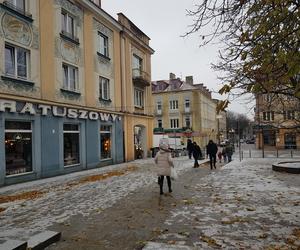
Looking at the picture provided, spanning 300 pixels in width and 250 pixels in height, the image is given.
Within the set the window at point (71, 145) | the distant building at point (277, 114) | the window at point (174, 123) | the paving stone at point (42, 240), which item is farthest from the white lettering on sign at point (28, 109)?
the window at point (174, 123)

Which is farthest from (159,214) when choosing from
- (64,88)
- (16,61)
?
(64,88)

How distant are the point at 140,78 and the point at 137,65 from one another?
191cm

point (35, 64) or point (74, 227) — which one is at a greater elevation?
point (35, 64)

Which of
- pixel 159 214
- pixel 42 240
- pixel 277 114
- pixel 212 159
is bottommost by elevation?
pixel 159 214

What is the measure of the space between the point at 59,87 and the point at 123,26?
9.40m

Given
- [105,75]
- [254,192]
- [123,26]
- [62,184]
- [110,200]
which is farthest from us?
[123,26]

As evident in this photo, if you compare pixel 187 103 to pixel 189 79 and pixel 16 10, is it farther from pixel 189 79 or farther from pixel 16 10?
pixel 16 10

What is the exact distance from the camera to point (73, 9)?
18.1 metres

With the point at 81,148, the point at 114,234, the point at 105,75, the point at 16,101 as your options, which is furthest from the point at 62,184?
the point at 105,75

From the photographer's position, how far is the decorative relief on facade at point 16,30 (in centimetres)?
1320

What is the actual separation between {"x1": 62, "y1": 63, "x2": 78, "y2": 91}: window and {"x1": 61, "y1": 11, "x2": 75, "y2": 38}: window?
1812 mm

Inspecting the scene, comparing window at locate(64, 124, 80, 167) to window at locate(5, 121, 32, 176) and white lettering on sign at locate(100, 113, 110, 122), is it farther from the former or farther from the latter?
window at locate(5, 121, 32, 176)

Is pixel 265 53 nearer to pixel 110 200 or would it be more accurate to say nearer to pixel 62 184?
pixel 110 200

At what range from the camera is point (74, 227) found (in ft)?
21.9
